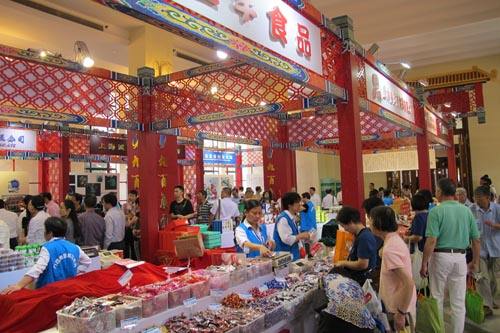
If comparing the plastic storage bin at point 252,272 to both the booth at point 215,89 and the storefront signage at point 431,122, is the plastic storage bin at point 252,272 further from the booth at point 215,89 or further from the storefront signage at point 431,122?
the storefront signage at point 431,122

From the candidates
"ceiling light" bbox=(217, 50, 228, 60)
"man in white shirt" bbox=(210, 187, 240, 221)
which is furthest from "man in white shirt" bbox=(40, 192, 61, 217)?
"ceiling light" bbox=(217, 50, 228, 60)

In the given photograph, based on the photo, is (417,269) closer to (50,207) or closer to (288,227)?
(288,227)

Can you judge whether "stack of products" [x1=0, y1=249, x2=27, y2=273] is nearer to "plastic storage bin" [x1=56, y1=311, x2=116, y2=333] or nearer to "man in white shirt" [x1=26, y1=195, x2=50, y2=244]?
"man in white shirt" [x1=26, y1=195, x2=50, y2=244]

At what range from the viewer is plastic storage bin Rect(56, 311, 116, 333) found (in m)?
2.12

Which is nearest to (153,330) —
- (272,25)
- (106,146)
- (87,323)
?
(87,323)

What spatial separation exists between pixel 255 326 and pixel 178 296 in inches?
22.3

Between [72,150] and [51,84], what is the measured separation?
7.46 m

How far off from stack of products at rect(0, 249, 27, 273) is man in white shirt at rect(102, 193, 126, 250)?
135 cm

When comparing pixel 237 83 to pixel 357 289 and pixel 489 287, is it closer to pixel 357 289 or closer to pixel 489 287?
pixel 357 289

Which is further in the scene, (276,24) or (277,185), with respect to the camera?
(277,185)

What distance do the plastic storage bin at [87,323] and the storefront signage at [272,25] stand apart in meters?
1.80

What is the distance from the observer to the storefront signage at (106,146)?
853 centimetres

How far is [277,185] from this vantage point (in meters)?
9.32

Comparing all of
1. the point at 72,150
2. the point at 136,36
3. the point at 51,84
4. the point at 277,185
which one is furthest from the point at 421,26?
the point at 72,150
